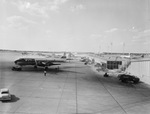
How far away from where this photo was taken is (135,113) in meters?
19.6

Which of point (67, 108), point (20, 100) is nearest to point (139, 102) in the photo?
point (67, 108)

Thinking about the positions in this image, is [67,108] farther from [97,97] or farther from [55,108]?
[97,97]

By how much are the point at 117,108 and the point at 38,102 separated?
11312 millimetres

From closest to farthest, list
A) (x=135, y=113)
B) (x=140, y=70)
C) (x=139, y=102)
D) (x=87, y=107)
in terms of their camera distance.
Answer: (x=135, y=113) < (x=87, y=107) < (x=139, y=102) < (x=140, y=70)

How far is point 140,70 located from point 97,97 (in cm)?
2576

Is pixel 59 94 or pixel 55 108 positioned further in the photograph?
pixel 59 94

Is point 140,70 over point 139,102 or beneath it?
over

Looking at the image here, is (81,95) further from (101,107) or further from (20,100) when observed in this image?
(20,100)

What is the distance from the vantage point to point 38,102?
21.7 metres

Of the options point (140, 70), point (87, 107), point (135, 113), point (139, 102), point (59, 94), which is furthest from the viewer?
point (140, 70)

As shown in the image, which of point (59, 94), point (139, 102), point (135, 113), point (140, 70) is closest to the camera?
point (135, 113)

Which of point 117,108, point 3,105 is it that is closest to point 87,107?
point 117,108

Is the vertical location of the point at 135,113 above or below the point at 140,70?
below

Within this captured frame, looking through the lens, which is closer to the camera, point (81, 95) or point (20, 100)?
point (20, 100)
